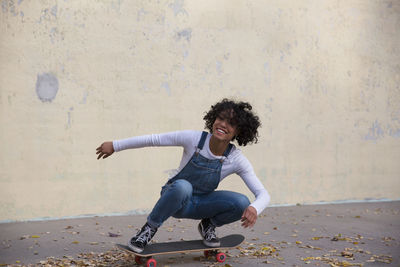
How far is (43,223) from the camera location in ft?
15.9

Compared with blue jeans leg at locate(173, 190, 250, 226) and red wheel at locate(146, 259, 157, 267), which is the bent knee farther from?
red wheel at locate(146, 259, 157, 267)

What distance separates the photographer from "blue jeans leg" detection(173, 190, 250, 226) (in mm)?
3184

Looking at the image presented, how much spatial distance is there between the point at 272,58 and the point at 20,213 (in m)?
3.70

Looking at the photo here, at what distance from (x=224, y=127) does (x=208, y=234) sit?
0.80m

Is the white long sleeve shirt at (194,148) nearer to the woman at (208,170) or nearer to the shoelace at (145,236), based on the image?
the woman at (208,170)

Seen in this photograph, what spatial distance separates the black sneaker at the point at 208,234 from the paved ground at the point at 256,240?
140mm

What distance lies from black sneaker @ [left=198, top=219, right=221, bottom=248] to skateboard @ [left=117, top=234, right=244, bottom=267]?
Answer: 3cm

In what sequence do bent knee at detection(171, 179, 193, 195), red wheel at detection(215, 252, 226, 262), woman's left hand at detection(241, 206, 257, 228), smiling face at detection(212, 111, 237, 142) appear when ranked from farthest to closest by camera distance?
red wheel at detection(215, 252, 226, 262) < smiling face at detection(212, 111, 237, 142) < bent knee at detection(171, 179, 193, 195) < woman's left hand at detection(241, 206, 257, 228)

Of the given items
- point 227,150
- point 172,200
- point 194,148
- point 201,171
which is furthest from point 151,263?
point 227,150

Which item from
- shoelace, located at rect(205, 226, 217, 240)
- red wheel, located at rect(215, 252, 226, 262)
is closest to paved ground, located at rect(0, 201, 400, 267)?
red wheel, located at rect(215, 252, 226, 262)

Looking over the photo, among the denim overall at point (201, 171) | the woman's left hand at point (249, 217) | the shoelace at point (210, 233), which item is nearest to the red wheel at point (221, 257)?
the shoelace at point (210, 233)

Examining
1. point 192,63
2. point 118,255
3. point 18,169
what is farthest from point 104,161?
point 118,255

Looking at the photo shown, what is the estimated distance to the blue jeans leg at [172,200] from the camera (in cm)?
295

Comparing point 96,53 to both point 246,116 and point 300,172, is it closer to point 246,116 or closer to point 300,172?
point 246,116
